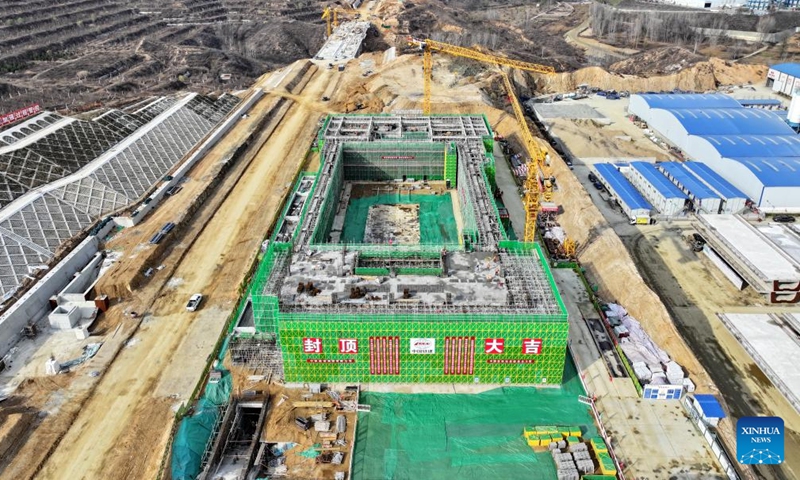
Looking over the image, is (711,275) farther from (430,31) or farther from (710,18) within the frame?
(710,18)

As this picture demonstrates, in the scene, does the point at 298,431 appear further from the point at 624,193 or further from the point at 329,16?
the point at 329,16

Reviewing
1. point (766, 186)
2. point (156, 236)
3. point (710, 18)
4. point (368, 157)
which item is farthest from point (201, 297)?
point (710, 18)

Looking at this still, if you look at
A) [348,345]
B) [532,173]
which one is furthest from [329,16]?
[348,345]

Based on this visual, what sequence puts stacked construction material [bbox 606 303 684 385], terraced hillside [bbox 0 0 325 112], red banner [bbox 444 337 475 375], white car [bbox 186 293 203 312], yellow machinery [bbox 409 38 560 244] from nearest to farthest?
1. red banner [bbox 444 337 475 375]
2. stacked construction material [bbox 606 303 684 385]
3. white car [bbox 186 293 203 312]
4. yellow machinery [bbox 409 38 560 244]
5. terraced hillside [bbox 0 0 325 112]

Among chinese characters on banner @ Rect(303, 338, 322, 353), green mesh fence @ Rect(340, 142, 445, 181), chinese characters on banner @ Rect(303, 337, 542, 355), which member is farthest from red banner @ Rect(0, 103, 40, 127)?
chinese characters on banner @ Rect(303, 337, 542, 355)

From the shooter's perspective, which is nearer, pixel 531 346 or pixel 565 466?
pixel 565 466

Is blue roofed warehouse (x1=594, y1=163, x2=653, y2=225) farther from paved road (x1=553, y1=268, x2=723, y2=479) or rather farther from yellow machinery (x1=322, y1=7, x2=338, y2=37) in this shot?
yellow machinery (x1=322, y1=7, x2=338, y2=37)
